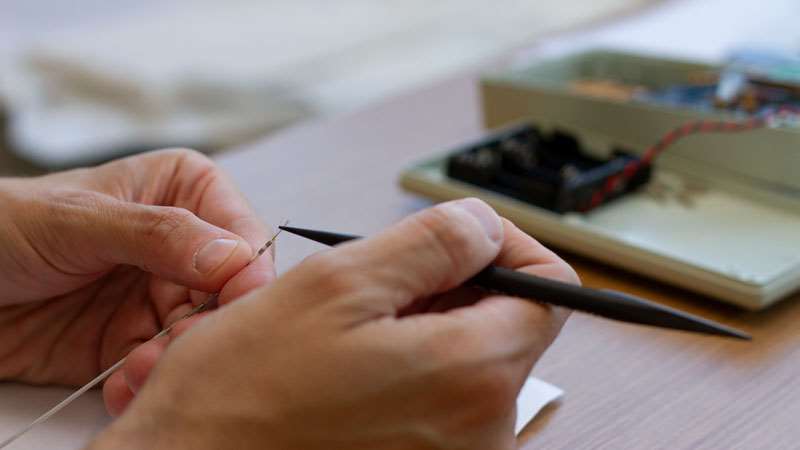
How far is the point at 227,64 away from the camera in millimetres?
1891

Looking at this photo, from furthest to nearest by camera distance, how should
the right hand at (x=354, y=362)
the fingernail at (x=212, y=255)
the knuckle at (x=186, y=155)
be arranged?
the knuckle at (x=186, y=155), the fingernail at (x=212, y=255), the right hand at (x=354, y=362)

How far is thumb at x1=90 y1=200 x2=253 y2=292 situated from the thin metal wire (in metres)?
0.01

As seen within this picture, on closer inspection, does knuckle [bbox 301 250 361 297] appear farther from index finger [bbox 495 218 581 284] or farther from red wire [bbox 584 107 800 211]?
red wire [bbox 584 107 800 211]

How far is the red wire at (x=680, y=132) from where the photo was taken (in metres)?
0.83

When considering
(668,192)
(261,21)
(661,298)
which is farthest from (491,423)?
(261,21)

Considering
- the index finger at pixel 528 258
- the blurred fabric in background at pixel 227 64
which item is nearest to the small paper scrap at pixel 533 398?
the index finger at pixel 528 258

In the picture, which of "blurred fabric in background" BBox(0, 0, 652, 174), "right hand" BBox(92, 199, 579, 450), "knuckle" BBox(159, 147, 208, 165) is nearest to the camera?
"right hand" BBox(92, 199, 579, 450)

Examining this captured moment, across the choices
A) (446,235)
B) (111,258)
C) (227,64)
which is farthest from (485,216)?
(227,64)

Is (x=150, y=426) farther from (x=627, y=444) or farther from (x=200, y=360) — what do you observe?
(x=627, y=444)

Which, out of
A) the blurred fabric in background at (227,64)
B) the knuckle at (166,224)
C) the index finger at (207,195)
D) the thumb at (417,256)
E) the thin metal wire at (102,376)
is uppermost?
the thumb at (417,256)

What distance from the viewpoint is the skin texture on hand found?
1.82 feet

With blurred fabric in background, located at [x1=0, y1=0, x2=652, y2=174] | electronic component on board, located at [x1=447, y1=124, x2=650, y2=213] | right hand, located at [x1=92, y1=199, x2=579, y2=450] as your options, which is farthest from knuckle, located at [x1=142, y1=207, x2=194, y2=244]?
blurred fabric in background, located at [x1=0, y1=0, x2=652, y2=174]

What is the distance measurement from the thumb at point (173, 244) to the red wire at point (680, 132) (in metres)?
0.41

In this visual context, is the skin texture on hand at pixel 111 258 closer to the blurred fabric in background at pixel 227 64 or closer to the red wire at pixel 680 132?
the red wire at pixel 680 132
